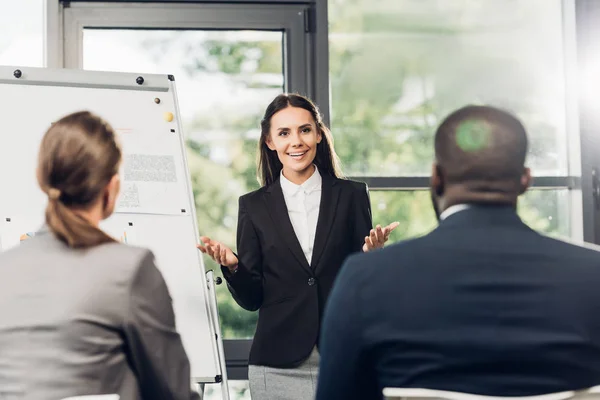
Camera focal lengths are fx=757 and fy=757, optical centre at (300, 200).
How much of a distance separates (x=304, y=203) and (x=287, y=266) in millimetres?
245

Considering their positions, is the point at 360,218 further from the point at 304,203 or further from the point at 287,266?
the point at 287,266

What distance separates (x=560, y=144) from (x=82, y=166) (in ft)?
9.52

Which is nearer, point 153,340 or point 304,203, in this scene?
point 153,340

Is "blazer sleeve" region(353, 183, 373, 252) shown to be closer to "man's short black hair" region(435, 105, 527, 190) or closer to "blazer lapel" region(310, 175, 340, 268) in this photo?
"blazer lapel" region(310, 175, 340, 268)

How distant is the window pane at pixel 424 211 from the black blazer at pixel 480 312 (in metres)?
2.35

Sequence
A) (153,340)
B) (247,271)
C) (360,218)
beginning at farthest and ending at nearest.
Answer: (360,218) < (247,271) < (153,340)

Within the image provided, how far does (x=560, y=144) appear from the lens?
12.4 ft

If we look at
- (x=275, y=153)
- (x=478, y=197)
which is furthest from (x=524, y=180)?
(x=275, y=153)

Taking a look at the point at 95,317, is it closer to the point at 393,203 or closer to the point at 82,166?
the point at 82,166

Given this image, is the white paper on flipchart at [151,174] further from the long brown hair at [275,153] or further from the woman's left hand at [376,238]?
the woman's left hand at [376,238]

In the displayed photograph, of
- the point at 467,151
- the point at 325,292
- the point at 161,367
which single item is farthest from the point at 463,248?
the point at 325,292

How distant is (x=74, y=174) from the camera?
1.45 meters

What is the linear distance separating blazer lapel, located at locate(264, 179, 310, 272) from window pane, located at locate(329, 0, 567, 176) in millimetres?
996

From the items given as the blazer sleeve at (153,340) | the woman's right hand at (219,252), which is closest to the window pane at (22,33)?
the woman's right hand at (219,252)
